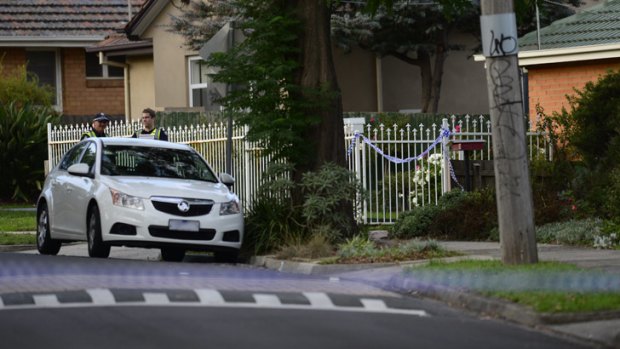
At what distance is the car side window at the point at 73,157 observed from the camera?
1847 cm

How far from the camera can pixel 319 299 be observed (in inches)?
479

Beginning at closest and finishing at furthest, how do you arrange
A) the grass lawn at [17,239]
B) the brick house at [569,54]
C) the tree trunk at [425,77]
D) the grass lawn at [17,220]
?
1. the grass lawn at [17,239]
2. the brick house at [569,54]
3. the grass lawn at [17,220]
4. the tree trunk at [425,77]

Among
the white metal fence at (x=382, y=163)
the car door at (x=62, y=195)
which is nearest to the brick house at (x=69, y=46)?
the white metal fence at (x=382, y=163)

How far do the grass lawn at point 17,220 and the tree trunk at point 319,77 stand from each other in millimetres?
7485

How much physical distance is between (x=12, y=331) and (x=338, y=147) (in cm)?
861

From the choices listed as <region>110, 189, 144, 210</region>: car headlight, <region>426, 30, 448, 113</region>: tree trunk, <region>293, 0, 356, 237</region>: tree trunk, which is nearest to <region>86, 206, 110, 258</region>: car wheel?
<region>110, 189, 144, 210</region>: car headlight

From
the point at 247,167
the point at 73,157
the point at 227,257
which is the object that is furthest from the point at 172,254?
the point at 247,167

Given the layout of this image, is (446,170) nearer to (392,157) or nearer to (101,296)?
(392,157)

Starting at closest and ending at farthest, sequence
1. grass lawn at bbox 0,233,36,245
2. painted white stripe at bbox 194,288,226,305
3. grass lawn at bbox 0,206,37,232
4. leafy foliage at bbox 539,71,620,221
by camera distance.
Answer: painted white stripe at bbox 194,288,226,305
leafy foliage at bbox 539,71,620,221
grass lawn at bbox 0,233,36,245
grass lawn at bbox 0,206,37,232

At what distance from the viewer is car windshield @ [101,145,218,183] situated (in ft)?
57.4

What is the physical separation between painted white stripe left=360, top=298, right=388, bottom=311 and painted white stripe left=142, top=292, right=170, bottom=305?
165 centimetres

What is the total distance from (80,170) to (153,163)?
3.09 feet

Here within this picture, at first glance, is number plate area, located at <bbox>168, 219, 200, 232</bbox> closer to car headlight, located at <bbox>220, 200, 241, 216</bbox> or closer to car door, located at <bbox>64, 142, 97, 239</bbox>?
car headlight, located at <bbox>220, 200, 241, 216</bbox>

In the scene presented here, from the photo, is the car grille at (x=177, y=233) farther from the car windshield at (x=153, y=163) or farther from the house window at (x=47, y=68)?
the house window at (x=47, y=68)
